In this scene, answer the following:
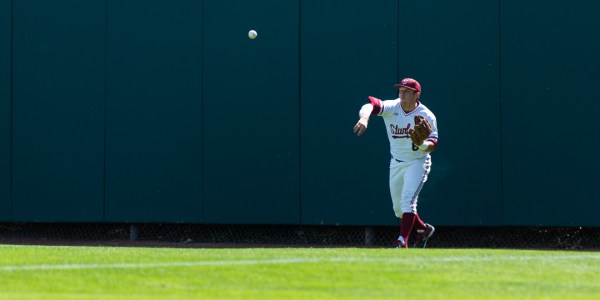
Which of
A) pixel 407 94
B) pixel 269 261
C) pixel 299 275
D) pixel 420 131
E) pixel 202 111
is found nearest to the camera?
pixel 299 275

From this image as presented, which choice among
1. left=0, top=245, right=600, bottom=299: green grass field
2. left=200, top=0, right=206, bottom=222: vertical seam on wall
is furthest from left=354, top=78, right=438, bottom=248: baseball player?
left=200, top=0, right=206, bottom=222: vertical seam on wall

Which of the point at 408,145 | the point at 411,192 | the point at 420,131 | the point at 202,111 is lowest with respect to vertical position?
the point at 411,192

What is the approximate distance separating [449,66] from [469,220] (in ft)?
6.18

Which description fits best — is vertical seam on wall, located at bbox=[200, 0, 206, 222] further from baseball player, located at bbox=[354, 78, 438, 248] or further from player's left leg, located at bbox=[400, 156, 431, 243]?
player's left leg, located at bbox=[400, 156, 431, 243]

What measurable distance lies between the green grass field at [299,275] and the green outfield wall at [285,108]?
417cm

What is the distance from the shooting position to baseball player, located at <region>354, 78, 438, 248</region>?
11.8 m

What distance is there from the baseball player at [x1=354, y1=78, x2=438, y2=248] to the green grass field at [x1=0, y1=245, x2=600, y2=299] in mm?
2160

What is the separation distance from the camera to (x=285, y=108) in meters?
14.4

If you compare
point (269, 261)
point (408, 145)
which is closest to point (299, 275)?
point (269, 261)

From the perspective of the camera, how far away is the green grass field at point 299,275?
732cm

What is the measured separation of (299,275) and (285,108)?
21.4ft

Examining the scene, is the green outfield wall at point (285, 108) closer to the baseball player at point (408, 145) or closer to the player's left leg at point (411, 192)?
the baseball player at point (408, 145)

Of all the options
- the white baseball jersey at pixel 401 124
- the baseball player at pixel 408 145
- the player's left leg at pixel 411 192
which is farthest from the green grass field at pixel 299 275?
the white baseball jersey at pixel 401 124

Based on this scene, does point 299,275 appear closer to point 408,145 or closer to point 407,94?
point 408,145
